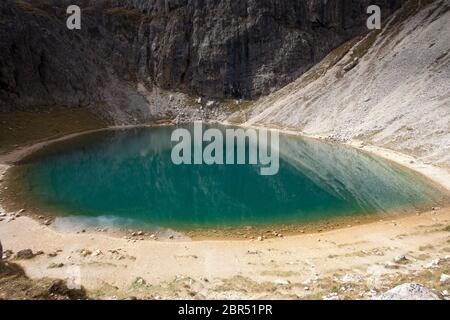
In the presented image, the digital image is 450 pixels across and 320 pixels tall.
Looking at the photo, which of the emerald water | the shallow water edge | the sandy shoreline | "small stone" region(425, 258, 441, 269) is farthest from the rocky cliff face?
"small stone" region(425, 258, 441, 269)

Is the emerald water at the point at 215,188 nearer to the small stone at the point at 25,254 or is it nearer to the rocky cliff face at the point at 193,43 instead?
the small stone at the point at 25,254

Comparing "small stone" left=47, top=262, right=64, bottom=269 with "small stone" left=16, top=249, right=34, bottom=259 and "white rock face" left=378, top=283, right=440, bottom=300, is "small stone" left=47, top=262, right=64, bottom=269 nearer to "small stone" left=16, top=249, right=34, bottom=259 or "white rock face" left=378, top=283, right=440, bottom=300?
"small stone" left=16, top=249, right=34, bottom=259

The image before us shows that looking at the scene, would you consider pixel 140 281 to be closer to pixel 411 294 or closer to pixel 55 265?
pixel 55 265

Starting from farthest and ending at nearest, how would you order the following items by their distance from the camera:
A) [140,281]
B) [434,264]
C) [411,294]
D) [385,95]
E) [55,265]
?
[385,95] < [55,265] < [140,281] < [434,264] < [411,294]

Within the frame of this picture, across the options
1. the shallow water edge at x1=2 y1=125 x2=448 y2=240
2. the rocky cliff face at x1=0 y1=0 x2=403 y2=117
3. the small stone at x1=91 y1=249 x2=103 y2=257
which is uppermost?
the rocky cliff face at x1=0 y1=0 x2=403 y2=117

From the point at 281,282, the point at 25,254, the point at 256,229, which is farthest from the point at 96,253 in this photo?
the point at 256,229

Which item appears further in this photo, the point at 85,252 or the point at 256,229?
the point at 256,229
